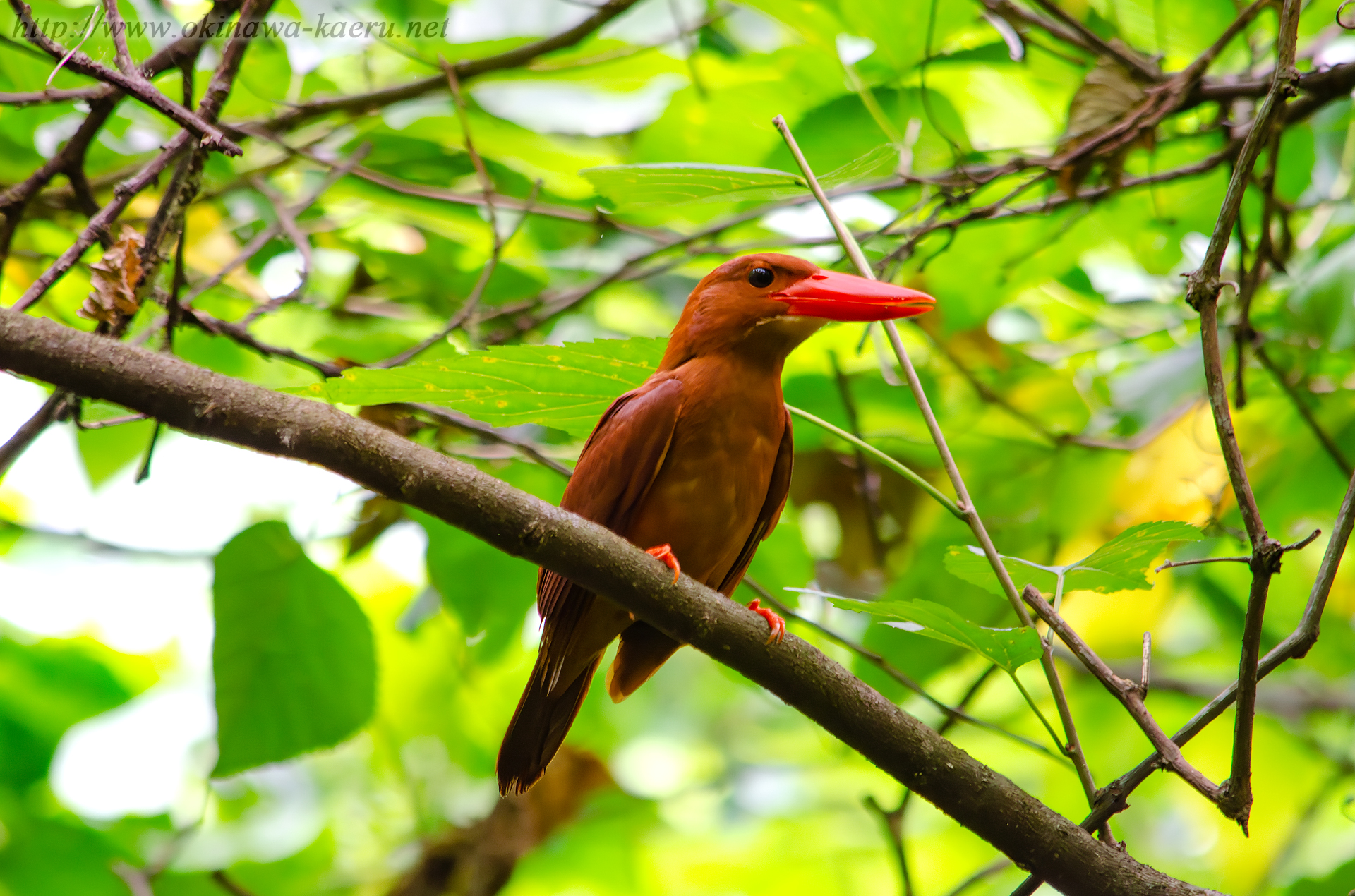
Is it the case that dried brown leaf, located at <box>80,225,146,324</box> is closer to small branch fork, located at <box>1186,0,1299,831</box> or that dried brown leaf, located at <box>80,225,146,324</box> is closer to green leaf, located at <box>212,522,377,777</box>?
green leaf, located at <box>212,522,377,777</box>

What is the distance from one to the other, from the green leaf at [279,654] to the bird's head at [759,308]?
1007 millimetres

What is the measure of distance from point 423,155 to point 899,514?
197 cm

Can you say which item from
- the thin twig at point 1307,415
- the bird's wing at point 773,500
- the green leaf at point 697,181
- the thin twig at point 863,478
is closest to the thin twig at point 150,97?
the green leaf at point 697,181

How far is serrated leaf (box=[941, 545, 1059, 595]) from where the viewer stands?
162 centimetres

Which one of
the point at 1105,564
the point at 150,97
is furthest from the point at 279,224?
the point at 1105,564

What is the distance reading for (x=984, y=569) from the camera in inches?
64.9

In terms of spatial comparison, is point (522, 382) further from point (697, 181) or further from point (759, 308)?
point (759, 308)

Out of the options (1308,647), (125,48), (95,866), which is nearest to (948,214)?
(1308,647)

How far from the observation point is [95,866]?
315 centimetres

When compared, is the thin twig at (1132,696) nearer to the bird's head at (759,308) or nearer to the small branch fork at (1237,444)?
the small branch fork at (1237,444)

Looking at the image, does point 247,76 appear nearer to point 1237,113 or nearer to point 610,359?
point 610,359

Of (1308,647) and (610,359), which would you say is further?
(610,359)

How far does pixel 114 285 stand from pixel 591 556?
46.4 inches

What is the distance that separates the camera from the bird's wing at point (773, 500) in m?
2.48
